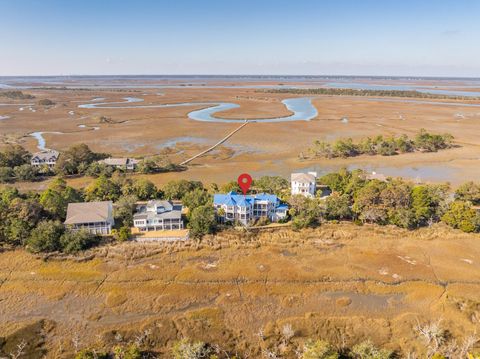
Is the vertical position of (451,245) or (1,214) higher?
(1,214)

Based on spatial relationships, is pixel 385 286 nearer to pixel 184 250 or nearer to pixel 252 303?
pixel 252 303

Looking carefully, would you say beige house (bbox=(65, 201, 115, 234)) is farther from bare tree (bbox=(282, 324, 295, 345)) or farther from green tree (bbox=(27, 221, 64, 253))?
bare tree (bbox=(282, 324, 295, 345))

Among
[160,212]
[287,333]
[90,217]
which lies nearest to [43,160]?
[90,217]

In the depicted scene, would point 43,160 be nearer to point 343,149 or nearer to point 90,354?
point 90,354

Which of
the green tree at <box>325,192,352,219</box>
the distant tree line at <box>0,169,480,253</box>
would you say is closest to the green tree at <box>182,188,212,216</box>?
the distant tree line at <box>0,169,480,253</box>

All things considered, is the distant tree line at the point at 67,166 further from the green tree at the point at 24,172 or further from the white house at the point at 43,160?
the white house at the point at 43,160

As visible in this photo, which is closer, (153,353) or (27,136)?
(153,353)

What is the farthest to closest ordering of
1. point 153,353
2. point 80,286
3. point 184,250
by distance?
point 184,250 < point 80,286 < point 153,353

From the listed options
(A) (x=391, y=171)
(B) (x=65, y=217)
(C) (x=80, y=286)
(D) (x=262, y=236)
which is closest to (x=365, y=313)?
(D) (x=262, y=236)
